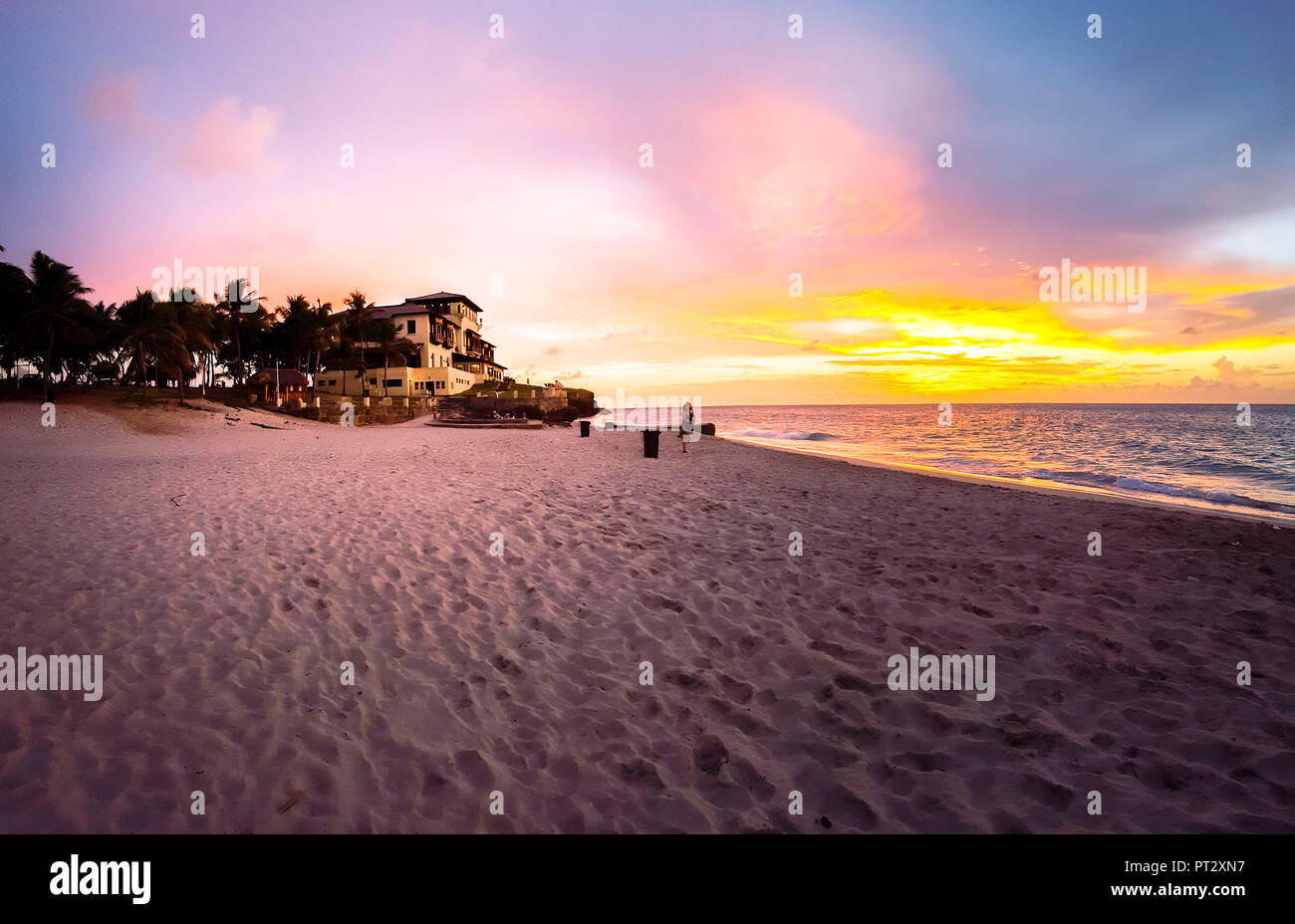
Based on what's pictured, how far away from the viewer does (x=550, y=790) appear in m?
3.43

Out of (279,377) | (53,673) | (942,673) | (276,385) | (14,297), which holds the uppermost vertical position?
(14,297)

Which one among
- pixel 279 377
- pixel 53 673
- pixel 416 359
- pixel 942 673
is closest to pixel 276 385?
pixel 279 377

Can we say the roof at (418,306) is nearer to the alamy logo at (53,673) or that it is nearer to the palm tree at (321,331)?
the palm tree at (321,331)

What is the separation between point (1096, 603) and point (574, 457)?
17271 millimetres

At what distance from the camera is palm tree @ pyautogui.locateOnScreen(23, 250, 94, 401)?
3806 centimetres

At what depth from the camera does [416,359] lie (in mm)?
64000

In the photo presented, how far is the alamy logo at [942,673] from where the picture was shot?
4727 millimetres

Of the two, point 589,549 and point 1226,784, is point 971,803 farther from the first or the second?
point 589,549
